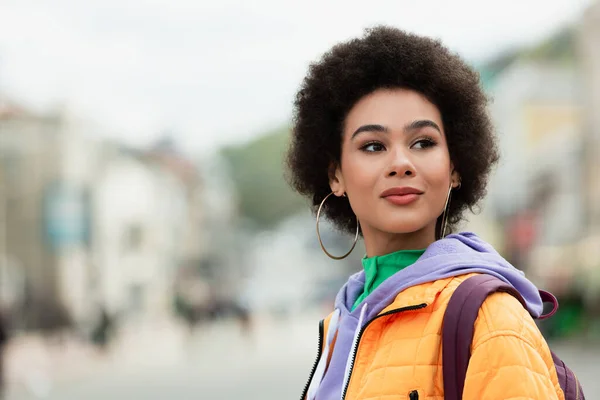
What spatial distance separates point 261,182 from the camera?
8106cm

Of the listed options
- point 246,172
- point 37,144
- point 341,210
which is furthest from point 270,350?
point 246,172

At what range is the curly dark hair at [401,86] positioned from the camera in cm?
232

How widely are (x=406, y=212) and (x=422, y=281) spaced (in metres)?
0.23

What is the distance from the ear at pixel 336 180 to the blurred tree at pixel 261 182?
73762mm

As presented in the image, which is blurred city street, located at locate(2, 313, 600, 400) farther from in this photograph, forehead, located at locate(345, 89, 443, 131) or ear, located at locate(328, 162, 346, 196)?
forehead, located at locate(345, 89, 443, 131)

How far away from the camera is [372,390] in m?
2.03

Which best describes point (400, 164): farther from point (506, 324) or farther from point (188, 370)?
point (188, 370)

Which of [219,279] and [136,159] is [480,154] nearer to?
[136,159]

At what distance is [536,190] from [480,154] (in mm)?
35386

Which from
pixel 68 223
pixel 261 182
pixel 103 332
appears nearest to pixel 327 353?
pixel 103 332

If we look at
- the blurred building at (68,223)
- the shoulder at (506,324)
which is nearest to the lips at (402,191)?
the shoulder at (506,324)

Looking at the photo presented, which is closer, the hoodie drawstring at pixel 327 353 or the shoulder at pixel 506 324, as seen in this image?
the shoulder at pixel 506 324

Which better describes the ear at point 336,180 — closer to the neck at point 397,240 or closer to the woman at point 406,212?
the woman at point 406,212

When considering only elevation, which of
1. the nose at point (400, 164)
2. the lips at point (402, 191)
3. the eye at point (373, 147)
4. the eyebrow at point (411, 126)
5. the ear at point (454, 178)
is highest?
the eyebrow at point (411, 126)
